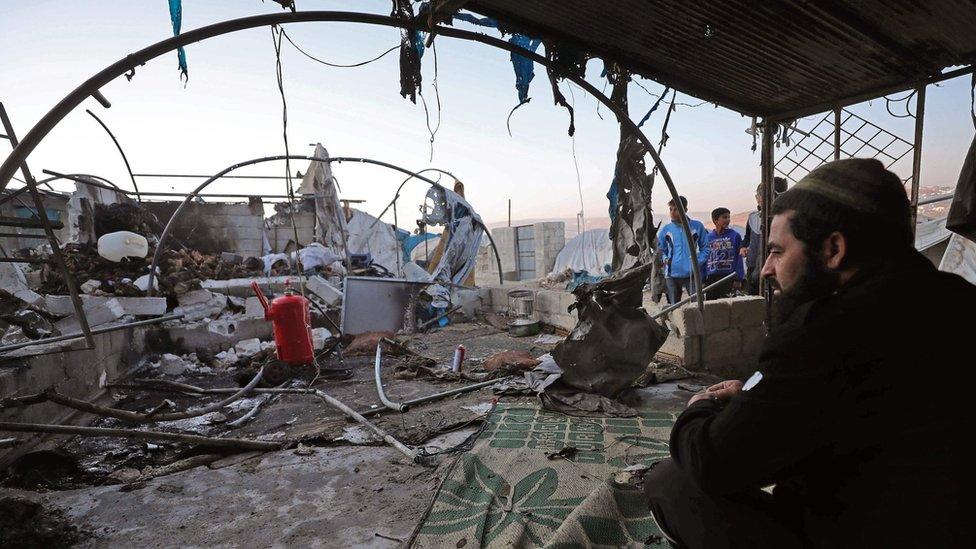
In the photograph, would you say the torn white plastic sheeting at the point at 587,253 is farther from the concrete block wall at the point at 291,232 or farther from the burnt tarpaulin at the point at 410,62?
the burnt tarpaulin at the point at 410,62

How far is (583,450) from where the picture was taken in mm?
3201

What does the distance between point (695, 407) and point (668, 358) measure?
155 inches

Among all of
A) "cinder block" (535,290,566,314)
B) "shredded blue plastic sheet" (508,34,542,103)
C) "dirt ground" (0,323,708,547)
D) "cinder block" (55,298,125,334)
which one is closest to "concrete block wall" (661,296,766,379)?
"dirt ground" (0,323,708,547)

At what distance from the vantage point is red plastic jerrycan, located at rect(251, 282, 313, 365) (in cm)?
516

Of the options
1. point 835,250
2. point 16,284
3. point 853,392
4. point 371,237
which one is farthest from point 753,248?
point 371,237

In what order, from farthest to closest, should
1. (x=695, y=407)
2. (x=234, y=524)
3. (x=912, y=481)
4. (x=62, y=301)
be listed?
(x=62, y=301)
(x=234, y=524)
(x=695, y=407)
(x=912, y=481)

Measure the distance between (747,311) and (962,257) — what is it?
196cm

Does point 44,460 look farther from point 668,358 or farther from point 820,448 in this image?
point 668,358

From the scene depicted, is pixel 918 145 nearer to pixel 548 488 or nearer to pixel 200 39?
pixel 548 488

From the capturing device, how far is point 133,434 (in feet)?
9.35

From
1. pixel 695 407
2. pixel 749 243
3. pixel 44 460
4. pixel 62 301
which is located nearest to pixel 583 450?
pixel 695 407

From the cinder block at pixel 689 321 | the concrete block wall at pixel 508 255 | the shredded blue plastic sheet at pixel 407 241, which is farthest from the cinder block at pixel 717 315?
the concrete block wall at pixel 508 255

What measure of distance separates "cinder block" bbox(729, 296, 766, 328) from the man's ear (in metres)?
4.25

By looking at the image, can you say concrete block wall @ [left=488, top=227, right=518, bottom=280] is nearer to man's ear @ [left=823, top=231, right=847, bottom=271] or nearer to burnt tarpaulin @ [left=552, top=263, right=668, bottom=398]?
burnt tarpaulin @ [left=552, top=263, right=668, bottom=398]
